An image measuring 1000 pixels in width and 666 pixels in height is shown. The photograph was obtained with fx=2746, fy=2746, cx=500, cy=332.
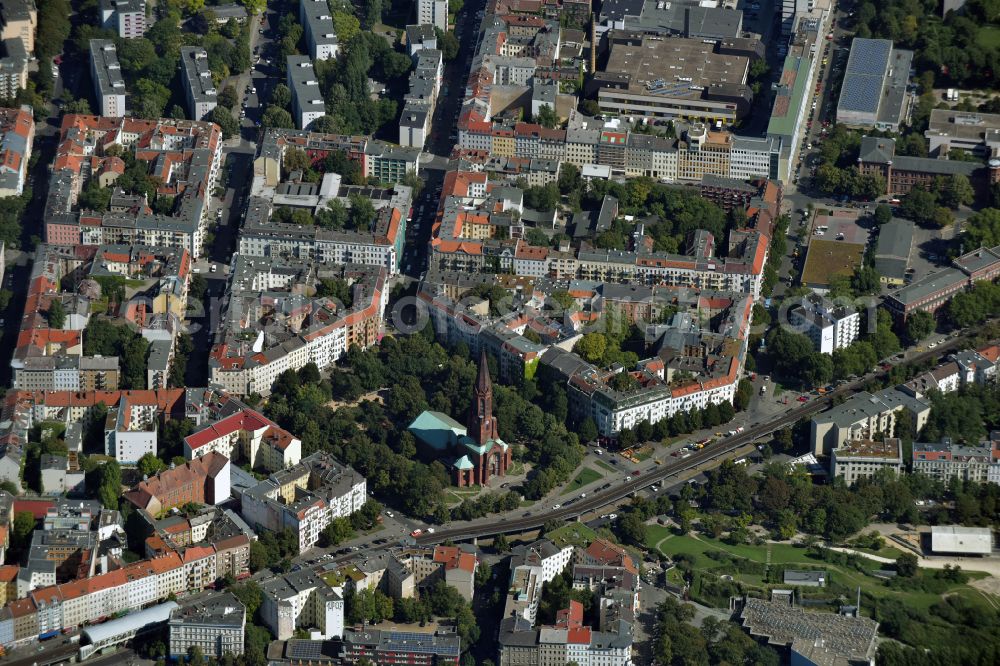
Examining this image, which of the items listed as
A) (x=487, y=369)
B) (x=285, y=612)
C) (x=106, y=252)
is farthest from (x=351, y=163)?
(x=285, y=612)

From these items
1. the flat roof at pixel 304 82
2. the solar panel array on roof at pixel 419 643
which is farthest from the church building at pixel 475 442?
the flat roof at pixel 304 82

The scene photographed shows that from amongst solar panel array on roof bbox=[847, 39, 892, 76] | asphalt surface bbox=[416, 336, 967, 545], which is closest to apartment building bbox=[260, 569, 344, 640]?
asphalt surface bbox=[416, 336, 967, 545]

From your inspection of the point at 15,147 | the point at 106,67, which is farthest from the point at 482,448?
the point at 106,67

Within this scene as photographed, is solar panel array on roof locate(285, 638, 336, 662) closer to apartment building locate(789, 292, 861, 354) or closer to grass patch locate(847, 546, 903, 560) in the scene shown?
grass patch locate(847, 546, 903, 560)

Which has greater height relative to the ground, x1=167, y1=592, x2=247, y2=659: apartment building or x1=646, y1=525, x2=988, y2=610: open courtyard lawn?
x1=646, y1=525, x2=988, y2=610: open courtyard lawn

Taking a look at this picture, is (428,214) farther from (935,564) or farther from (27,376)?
(935,564)

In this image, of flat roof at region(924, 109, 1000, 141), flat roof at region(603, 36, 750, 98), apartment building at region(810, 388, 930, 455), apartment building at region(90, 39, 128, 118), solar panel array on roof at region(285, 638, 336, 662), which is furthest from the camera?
flat roof at region(603, 36, 750, 98)

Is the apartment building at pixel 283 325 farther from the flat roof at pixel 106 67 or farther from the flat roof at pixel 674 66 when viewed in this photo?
the flat roof at pixel 674 66
